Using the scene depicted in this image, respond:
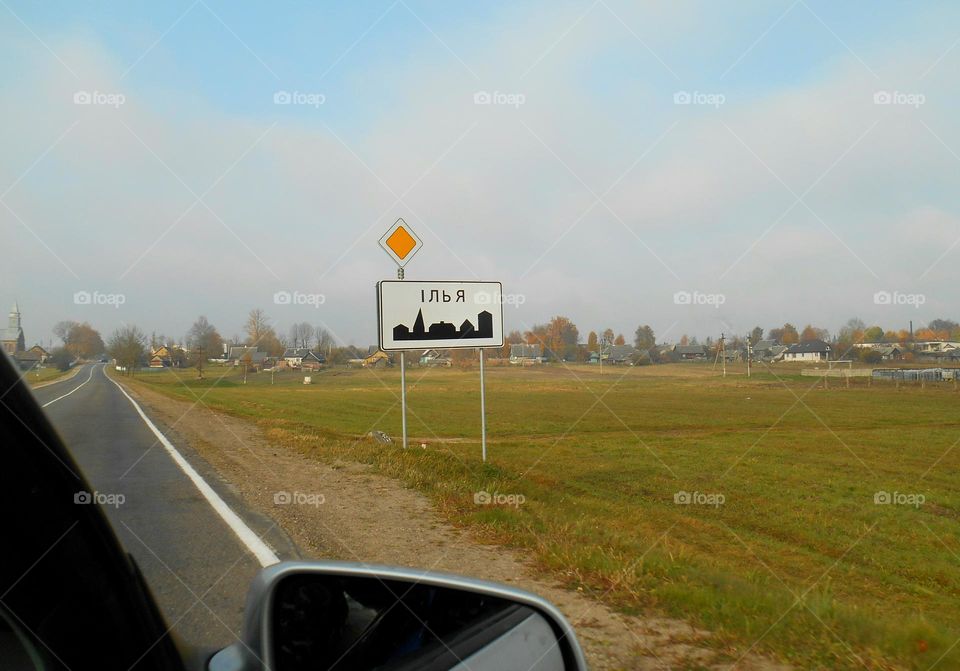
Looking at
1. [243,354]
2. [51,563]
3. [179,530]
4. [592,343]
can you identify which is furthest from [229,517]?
[592,343]

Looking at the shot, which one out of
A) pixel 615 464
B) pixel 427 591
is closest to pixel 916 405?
pixel 615 464

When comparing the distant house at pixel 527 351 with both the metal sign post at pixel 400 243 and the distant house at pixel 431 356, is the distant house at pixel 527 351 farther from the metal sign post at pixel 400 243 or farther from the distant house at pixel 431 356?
the metal sign post at pixel 400 243

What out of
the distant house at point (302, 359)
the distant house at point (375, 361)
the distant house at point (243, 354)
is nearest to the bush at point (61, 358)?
the distant house at point (243, 354)

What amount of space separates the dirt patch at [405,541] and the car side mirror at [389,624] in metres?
2.42

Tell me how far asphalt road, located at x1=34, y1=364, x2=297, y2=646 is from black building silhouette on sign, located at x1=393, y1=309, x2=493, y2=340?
4065 mm

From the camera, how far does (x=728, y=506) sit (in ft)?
47.2

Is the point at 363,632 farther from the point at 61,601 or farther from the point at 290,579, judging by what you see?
the point at 61,601

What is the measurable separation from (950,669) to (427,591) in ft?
12.8

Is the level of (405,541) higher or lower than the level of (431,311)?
lower

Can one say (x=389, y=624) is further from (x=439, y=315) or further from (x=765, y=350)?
(x=765, y=350)

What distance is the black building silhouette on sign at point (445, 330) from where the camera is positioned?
496 inches

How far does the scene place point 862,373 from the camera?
74312 millimetres

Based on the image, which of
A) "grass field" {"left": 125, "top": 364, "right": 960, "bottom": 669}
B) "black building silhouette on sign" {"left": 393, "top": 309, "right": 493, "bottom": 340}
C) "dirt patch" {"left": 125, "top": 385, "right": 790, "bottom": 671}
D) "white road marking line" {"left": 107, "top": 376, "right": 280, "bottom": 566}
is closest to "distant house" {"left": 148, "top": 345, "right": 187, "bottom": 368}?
"white road marking line" {"left": 107, "top": 376, "right": 280, "bottom": 566}

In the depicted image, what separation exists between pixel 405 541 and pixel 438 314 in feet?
20.9
